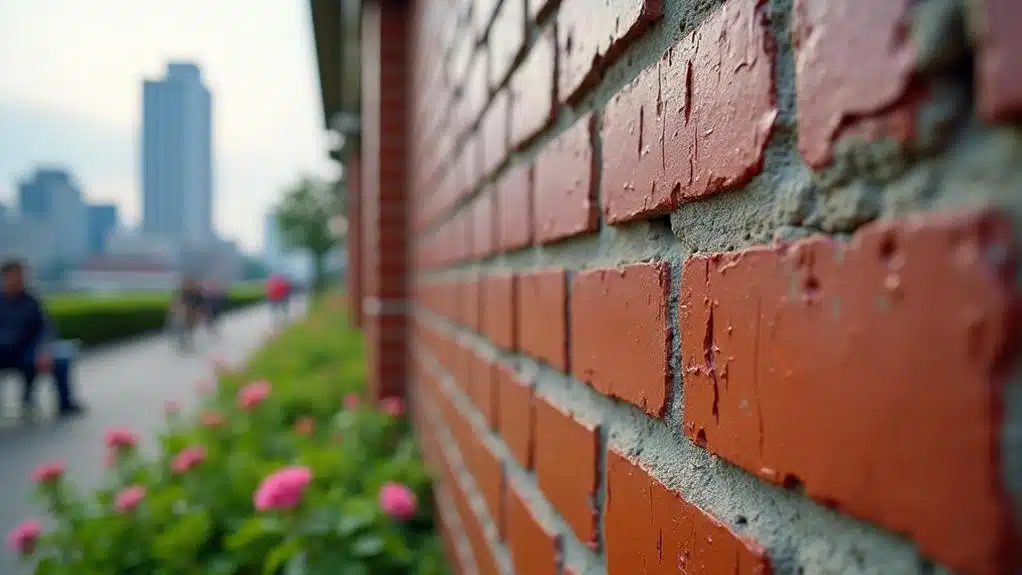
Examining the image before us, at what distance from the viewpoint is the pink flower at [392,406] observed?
3135mm

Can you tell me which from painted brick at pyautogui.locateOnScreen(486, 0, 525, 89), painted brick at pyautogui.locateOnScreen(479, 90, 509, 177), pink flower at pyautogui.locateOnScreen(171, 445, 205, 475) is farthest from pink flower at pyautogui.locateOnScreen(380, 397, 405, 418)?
painted brick at pyautogui.locateOnScreen(486, 0, 525, 89)

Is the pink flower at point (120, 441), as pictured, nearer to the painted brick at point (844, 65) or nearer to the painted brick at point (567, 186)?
the painted brick at point (567, 186)

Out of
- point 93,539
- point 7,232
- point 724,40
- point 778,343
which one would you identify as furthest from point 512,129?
point 7,232

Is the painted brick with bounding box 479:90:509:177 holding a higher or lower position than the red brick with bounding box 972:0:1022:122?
higher

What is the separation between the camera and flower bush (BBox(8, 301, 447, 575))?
1.97 metres

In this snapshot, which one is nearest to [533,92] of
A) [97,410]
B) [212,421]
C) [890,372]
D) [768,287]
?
[768,287]

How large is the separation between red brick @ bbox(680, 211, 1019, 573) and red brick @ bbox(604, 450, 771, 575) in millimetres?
70

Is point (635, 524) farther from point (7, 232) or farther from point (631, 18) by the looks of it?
point (7, 232)

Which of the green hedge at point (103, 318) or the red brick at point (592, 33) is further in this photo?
the green hedge at point (103, 318)

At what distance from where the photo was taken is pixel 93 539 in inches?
100

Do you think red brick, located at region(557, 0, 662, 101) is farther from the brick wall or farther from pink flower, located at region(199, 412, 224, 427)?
pink flower, located at region(199, 412, 224, 427)

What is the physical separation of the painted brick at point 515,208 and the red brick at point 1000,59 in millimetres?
754

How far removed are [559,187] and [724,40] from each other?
15.9 inches

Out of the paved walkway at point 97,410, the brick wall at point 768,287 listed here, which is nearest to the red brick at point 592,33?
the brick wall at point 768,287
